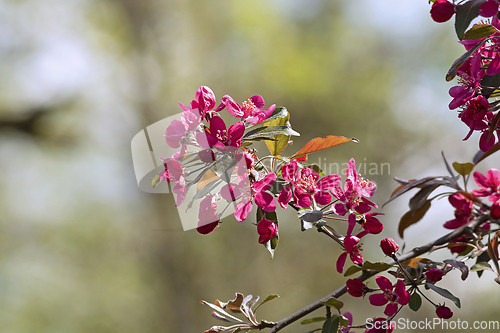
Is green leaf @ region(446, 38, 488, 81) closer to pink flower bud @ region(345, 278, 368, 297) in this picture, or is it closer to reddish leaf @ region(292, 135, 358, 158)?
reddish leaf @ region(292, 135, 358, 158)

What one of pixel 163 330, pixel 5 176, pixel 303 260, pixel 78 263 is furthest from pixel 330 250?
pixel 5 176

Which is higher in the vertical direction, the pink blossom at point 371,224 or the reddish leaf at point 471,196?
the pink blossom at point 371,224

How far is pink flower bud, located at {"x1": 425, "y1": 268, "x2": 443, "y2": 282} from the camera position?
0.43 m

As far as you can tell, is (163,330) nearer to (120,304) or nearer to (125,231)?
(120,304)

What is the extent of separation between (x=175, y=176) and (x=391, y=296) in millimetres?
367

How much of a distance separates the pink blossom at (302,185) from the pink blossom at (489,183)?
195 mm

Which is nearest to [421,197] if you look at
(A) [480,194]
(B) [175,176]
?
(A) [480,194]

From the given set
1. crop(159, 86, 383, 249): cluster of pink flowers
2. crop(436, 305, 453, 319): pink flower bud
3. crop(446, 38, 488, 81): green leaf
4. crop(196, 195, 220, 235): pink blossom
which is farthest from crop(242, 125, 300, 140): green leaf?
crop(436, 305, 453, 319): pink flower bud

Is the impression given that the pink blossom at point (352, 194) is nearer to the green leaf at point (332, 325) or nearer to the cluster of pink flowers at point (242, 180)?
the cluster of pink flowers at point (242, 180)

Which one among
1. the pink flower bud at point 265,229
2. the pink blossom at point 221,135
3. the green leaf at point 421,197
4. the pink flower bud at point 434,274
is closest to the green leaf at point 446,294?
the pink flower bud at point 434,274

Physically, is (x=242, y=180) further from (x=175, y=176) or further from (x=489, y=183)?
(x=489, y=183)

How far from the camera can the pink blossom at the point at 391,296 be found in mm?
457

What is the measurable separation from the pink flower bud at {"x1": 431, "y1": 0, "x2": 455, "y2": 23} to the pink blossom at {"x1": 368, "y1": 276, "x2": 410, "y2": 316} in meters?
0.37

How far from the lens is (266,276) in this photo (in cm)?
306
